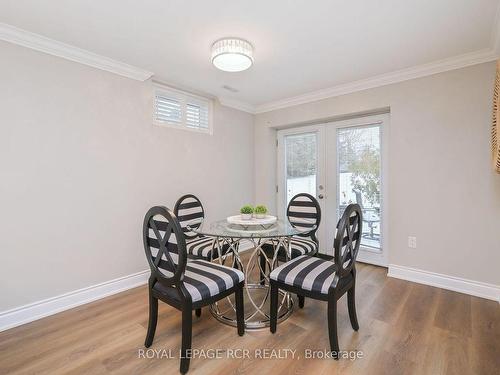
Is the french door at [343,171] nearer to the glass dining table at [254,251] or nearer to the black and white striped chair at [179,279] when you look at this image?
the glass dining table at [254,251]

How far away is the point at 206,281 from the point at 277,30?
2.02 meters

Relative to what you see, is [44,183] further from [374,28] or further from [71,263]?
[374,28]

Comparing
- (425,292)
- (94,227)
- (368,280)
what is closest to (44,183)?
(94,227)

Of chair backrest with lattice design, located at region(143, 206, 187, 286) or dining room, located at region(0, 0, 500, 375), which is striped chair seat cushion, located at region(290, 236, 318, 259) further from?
chair backrest with lattice design, located at region(143, 206, 187, 286)

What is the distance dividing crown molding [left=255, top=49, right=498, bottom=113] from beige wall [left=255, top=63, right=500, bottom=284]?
0.06 m

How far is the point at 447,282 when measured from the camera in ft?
8.77

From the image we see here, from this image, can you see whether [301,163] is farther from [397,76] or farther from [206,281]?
[206,281]

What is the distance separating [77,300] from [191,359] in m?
1.45

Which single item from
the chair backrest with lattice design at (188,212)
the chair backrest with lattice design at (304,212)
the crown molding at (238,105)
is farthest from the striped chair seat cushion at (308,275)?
the crown molding at (238,105)

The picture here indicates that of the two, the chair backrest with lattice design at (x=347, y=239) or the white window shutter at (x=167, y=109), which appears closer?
the chair backrest with lattice design at (x=347, y=239)

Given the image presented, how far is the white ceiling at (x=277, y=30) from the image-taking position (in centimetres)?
179

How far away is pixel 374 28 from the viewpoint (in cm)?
205

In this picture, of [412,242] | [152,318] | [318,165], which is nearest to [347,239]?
[152,318]

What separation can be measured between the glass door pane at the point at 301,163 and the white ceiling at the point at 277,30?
50.1 inches
